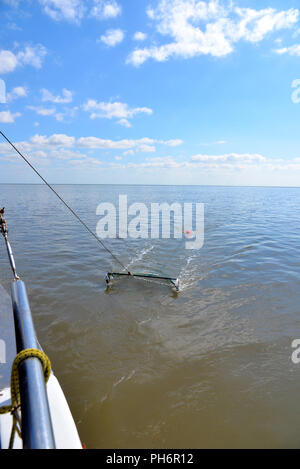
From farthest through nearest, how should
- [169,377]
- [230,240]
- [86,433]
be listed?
[230,240] → [169,377] → [86,433]

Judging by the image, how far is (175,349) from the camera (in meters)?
6.07

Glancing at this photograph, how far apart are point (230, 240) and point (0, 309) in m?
14.5

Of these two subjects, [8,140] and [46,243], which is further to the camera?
[46,243]

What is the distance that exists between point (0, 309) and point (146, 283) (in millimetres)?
5217

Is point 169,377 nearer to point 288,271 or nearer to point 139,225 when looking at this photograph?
point 288,271

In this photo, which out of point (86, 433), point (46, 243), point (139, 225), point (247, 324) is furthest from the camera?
point (139, 225)

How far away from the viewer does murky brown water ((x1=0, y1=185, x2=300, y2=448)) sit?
168 inches

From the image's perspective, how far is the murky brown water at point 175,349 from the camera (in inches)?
168

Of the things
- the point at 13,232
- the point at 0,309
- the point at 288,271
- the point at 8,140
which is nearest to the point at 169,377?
the point at 0,309

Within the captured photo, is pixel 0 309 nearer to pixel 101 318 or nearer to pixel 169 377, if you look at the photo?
pixel 101 318

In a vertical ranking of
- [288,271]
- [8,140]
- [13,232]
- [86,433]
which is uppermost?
[8,140]

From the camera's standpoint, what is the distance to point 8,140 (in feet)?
19.9
